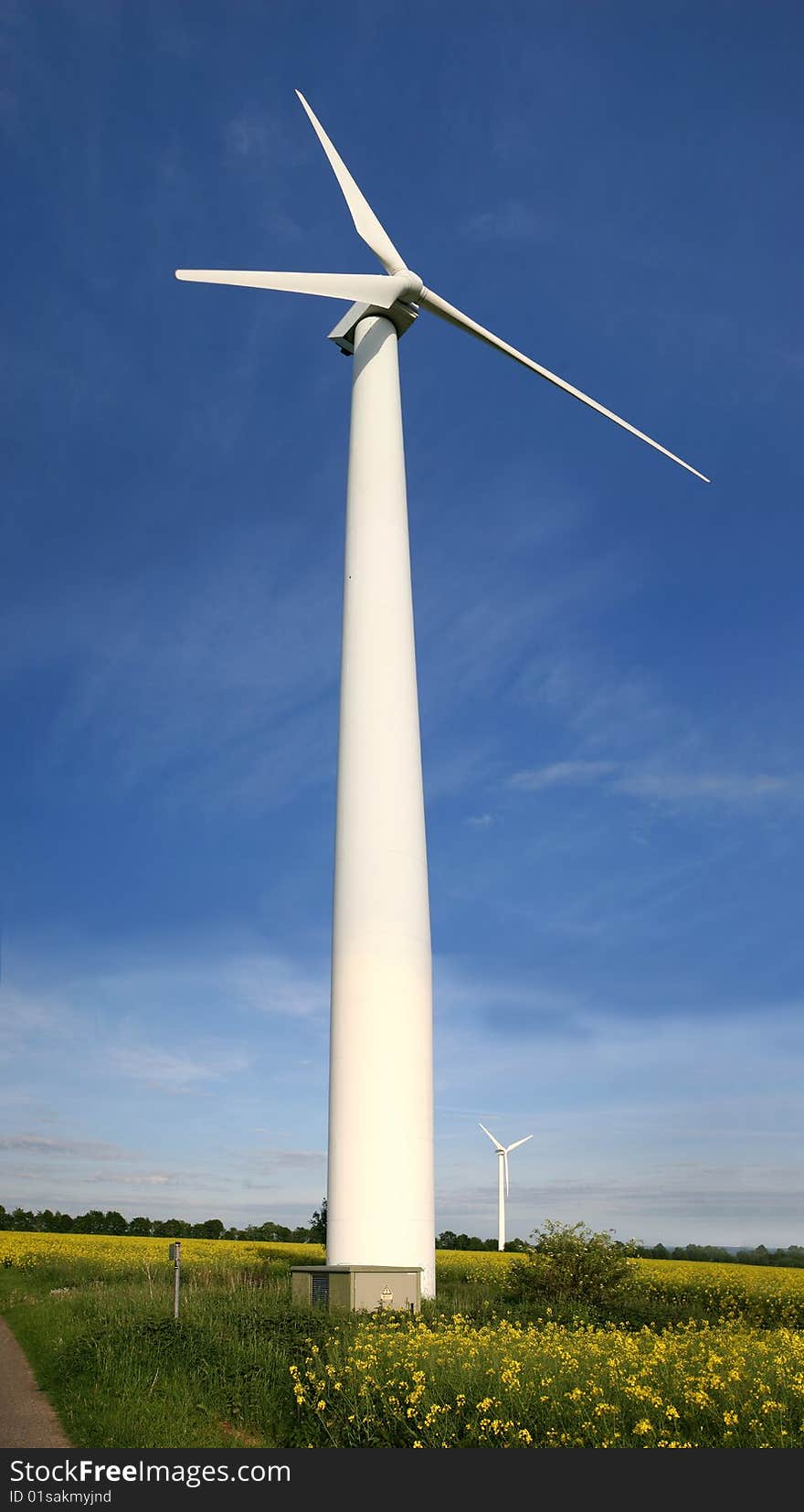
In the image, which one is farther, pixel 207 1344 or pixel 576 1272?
pixel 576 1272

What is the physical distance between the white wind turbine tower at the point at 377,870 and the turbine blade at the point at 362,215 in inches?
77.9

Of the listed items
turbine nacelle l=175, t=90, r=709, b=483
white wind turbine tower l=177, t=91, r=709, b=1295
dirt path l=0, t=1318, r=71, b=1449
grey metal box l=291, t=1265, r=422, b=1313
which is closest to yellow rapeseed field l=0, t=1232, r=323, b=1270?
grey metal box l=291, t=1265, r=422, b=1313

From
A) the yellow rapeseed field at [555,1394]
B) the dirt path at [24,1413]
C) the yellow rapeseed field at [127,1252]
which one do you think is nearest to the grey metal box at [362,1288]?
the dirt path at [24,1413]

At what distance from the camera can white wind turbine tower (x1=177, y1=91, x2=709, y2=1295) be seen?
896 inches

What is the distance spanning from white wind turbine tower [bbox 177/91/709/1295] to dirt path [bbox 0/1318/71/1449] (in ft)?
21.7

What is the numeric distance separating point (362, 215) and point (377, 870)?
68.0 ft

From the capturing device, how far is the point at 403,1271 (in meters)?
21.9

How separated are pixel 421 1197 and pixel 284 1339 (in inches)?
250

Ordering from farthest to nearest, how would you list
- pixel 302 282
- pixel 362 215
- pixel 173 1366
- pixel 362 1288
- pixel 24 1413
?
1. pixel 362 215
2. pixel 302 282
3. pixel 362 1288
4. pixel 173 1366
5. pixel 24 1413

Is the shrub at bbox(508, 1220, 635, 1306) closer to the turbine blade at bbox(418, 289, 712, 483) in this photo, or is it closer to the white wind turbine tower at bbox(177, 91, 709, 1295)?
the white wind turbine tower at bbox(177, 91, 709, 1295)

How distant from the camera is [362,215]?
3238cm

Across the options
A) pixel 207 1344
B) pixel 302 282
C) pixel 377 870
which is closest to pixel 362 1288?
pixel 207 1344

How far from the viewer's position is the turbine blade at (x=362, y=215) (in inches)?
1227

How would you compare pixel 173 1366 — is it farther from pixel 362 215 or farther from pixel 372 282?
pixel 362 215
